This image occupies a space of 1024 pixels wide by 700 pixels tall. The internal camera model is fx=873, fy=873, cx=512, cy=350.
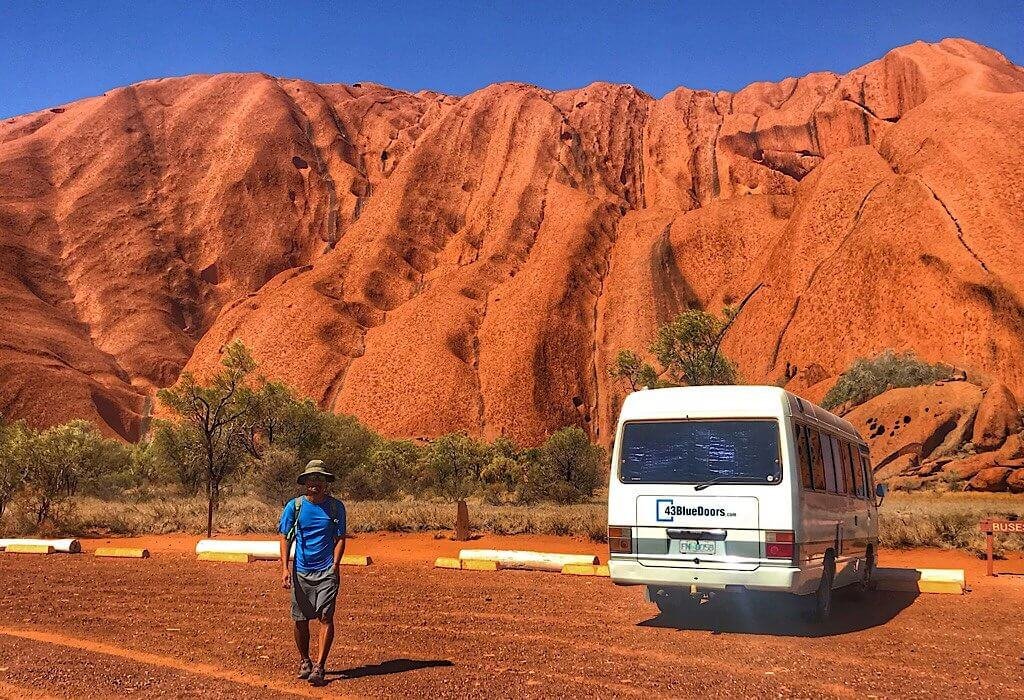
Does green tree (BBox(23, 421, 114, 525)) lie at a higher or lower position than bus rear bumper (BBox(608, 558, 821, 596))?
higher

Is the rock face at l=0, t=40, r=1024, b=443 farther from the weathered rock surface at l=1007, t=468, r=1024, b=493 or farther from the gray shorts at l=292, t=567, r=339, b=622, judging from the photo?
the gray shorts at l=292, t=567, r=339, b=622

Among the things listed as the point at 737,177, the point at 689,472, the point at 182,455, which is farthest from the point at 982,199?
the point at 689,472

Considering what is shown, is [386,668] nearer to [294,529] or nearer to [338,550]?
[338,550]

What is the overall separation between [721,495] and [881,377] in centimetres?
4445

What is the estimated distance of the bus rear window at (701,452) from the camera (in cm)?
976

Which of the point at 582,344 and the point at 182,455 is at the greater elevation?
the point at 582,344

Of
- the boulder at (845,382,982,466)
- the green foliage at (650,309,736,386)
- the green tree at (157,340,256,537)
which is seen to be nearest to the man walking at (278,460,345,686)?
the green tree at (157,340,256,537)

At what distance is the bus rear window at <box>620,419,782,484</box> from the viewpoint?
9758 millimetres

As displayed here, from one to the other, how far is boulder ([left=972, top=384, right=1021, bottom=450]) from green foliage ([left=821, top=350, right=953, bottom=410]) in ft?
33.1

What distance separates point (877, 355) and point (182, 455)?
41.5 metres

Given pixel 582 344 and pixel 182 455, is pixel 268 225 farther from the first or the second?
pixel 182 455

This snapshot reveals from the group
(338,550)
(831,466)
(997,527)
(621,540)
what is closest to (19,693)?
(338,550)

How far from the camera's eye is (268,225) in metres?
89.4

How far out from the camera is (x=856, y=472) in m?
13.3
